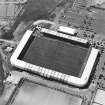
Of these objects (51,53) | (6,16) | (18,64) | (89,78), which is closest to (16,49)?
(18,64)

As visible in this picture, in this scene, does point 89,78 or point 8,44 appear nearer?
point 89,78

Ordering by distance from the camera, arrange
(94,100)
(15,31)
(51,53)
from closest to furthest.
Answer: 1. (94,100)
2. (51,53)
3. (15,31)

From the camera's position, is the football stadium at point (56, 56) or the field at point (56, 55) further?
the field at point (56, 55)

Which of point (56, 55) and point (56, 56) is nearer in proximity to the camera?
point (56, 56)

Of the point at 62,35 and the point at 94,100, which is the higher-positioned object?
the point at 62,35

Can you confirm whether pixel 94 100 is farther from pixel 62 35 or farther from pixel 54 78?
pixel 62 35

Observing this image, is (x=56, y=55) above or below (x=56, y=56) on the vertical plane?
above

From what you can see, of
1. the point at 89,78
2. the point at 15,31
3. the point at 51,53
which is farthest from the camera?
the point at 15,31

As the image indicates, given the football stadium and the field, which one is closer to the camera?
the football stadium
